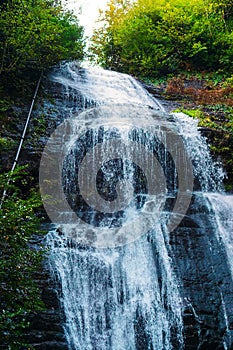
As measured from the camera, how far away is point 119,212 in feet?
24.2

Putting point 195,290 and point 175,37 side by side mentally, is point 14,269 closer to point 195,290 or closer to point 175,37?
point 195,290

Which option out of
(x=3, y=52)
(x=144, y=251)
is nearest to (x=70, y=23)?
(x=3, y=52)

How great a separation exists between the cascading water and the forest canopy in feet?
15.8

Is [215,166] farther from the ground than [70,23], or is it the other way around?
[70,23]

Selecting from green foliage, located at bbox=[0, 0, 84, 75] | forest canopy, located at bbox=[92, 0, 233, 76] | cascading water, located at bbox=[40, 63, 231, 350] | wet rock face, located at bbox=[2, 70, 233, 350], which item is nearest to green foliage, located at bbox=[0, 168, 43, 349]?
wet rock face, located at bbox=[2, 70, 233, 350]

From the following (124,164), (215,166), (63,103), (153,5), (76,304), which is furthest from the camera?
(153,5)

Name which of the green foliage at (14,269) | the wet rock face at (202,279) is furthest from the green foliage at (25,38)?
the green foliage at (14,269)

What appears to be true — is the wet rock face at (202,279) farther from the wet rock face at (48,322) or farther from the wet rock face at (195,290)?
the wet rock face at (48,322)

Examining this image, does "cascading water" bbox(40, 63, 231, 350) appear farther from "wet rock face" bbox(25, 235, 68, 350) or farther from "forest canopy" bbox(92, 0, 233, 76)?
"forest canopy" bbox(92, 0, 233, 76)

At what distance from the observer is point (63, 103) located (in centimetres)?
991

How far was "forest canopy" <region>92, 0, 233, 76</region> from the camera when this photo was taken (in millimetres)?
14766

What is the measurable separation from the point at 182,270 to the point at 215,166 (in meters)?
3.48

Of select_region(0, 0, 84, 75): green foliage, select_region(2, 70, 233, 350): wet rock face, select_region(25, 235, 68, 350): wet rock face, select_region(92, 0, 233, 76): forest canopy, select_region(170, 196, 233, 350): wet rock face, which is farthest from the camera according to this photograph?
select_region(92, 0, 233, 76): forest canopy

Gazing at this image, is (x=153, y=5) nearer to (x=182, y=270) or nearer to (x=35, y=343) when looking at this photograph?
(x=182, y=270)
